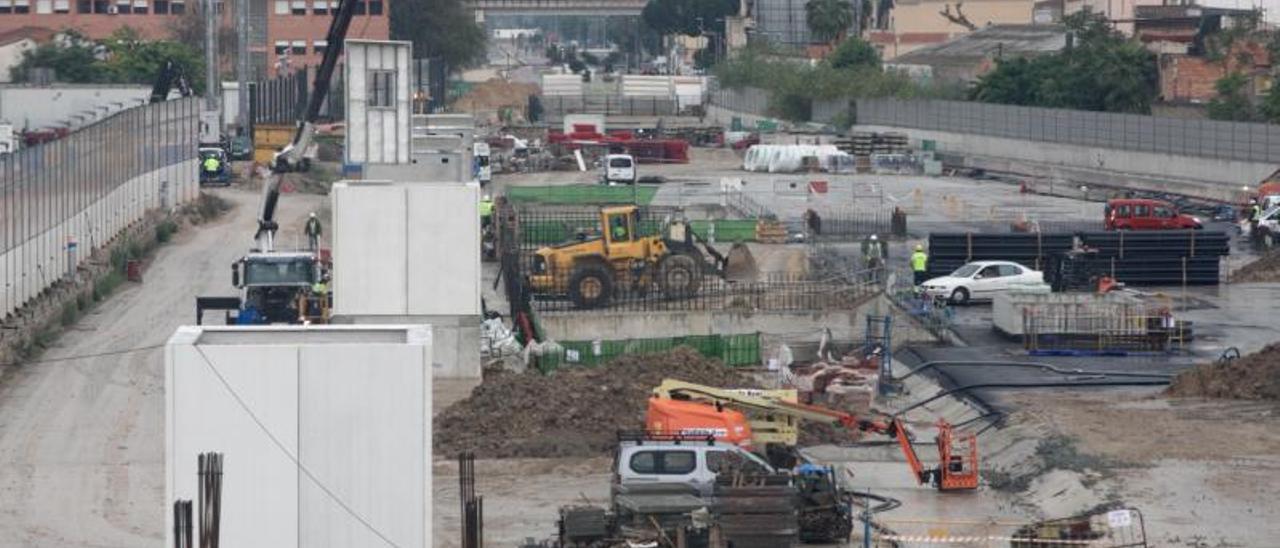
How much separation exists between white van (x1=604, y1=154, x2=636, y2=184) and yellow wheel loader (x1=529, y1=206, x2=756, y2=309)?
28966 millimetres

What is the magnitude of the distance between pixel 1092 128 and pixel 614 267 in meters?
38.7

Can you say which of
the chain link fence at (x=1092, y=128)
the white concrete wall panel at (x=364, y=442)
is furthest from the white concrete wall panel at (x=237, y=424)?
the chain link fence at (x=1092, y=128)

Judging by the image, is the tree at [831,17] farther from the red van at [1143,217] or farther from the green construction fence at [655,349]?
the green construction fence at [655,349]

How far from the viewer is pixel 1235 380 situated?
104 ft

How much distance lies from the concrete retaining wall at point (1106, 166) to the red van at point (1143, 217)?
44.7 feet

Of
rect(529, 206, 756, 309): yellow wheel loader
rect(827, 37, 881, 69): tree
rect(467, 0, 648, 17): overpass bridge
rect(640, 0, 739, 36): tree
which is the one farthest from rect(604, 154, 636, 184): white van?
rect(467, 0, 648, 17): overpass bridge

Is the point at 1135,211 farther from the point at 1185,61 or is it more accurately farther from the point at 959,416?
the point at 1185,61

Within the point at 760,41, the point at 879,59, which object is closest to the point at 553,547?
the point at 879,59

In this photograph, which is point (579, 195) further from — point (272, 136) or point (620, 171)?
point (272, 136)

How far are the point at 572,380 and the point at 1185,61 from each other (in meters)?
59.3

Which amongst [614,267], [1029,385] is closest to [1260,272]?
[614,267]

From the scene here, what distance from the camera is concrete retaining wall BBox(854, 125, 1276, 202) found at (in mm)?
66625

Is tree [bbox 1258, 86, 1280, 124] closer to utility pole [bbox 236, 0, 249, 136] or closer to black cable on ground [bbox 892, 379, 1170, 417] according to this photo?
utility pole [bbox 236, 0, 249, 136]

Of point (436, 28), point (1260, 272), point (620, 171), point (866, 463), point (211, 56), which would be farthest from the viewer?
point (436, 28)
